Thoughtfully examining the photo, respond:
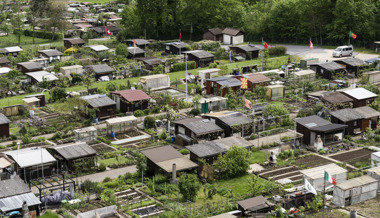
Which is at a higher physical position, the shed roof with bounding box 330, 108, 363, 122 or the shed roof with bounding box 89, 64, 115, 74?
the shed roof with bounding box 89, 64, 115, 74

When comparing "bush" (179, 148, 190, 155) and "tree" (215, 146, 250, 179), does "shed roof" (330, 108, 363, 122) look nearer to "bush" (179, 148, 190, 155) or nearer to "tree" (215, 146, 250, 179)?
"tree" (215, 146, 250, 179)

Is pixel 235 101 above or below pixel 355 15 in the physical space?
below

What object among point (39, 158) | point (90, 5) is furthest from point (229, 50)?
point (90, 5)

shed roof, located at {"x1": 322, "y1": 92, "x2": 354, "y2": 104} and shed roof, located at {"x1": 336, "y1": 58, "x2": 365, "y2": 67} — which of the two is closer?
shed roof, located at {"x1": 322, "y1": 92, "x2": 354, "y2": 104}

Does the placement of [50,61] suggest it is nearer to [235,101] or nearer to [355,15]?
[235,101]

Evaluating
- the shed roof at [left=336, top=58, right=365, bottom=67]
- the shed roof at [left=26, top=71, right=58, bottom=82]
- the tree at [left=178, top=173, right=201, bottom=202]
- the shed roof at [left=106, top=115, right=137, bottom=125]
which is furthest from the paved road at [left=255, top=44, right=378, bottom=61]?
the tree at [left=178, top=173, right=201, bottom=202]

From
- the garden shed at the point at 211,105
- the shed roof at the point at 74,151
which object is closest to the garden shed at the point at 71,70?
the garden shed at the point at 211,105

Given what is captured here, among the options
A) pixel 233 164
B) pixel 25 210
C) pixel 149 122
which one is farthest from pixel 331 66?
pixel 25 210
